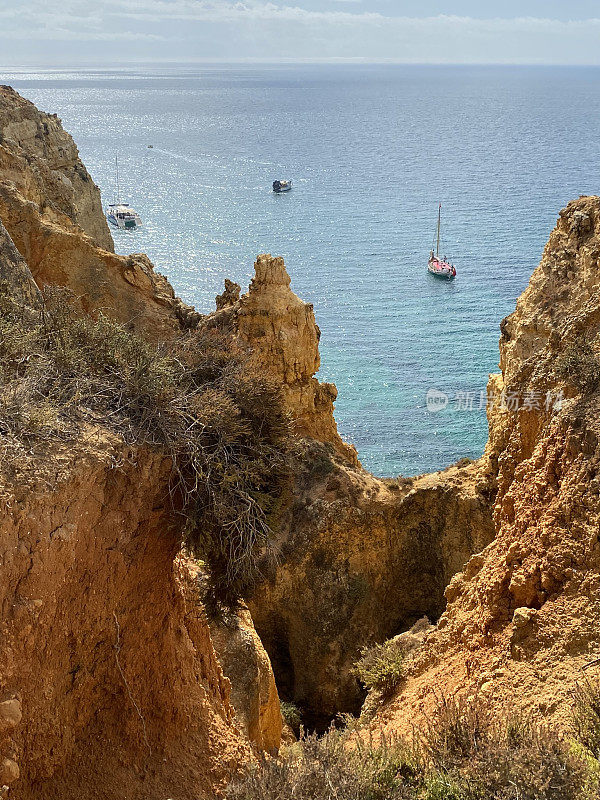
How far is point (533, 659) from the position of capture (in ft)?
31.5

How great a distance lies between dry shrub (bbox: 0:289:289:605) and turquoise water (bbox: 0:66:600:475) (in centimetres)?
3173

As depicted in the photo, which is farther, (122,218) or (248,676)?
(122,218)

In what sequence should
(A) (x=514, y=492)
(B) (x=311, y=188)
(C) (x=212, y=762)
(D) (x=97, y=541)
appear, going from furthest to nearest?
(B) (x=311, y=188) → (A) (x=514, y=492) → (C) (x=212, y=762) → (D) (x=97, y=541)

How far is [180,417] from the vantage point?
870cm

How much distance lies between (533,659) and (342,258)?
6967 cm

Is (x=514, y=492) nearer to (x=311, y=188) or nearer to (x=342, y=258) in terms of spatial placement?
(x=342, y=258)

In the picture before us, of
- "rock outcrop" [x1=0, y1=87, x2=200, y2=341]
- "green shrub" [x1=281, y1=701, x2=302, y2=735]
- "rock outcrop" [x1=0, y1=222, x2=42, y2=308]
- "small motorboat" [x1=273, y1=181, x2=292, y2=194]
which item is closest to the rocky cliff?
"green shrub" [x1=281, y1=701, x2=302, y2=735]

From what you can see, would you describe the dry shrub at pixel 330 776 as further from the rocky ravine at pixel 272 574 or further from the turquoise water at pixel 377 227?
the turquoise water at pixel 377 227

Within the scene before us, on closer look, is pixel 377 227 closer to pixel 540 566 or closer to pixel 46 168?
pixel 46 168

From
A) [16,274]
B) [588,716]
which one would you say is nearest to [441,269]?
[16,274]

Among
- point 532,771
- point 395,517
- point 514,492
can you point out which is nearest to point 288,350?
point 395,517

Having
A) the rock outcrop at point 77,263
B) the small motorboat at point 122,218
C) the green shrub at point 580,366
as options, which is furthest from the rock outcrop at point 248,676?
the small motorboat at point 122,218

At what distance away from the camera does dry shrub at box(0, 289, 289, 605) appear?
27.2 feet

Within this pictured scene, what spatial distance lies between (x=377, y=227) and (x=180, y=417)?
3324 inches
